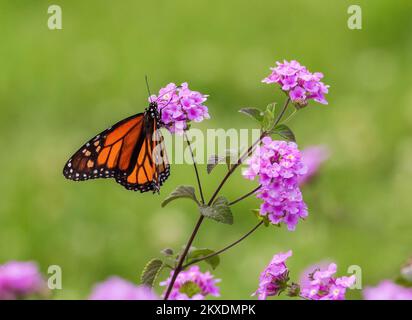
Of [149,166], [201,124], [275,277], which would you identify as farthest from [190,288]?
[201,124]

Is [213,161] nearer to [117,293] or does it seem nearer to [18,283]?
[117,293]

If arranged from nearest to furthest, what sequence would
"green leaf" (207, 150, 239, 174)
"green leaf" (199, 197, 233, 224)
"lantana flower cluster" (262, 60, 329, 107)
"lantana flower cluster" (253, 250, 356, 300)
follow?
1. "lantana flower cluster" (253, 250, 356, 300)
2. "green leaf" (199, 197, 233, 224)
3. "green leaf" (207, 150, 239, 174)
4. "lantana flower cluster" (262, 60, 329, 107)

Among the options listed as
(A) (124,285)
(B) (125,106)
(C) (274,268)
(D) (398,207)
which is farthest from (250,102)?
(A) (124,285)

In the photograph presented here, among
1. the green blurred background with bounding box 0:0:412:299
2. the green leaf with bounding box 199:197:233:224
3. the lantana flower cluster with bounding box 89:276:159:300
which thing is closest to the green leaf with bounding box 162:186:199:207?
the green leaf with bounding box 199:197:233:224

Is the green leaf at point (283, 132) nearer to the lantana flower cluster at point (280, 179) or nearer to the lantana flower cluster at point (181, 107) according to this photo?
the lantana flower cluster at point (280, 179)

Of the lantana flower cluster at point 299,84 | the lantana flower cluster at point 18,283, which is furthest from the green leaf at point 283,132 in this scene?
the lantana flower cluster at point 18,283

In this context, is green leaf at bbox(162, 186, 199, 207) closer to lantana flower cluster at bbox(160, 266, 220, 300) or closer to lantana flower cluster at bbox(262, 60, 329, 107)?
lantana flower cluster at bbox(160, 266, 220, 300)
